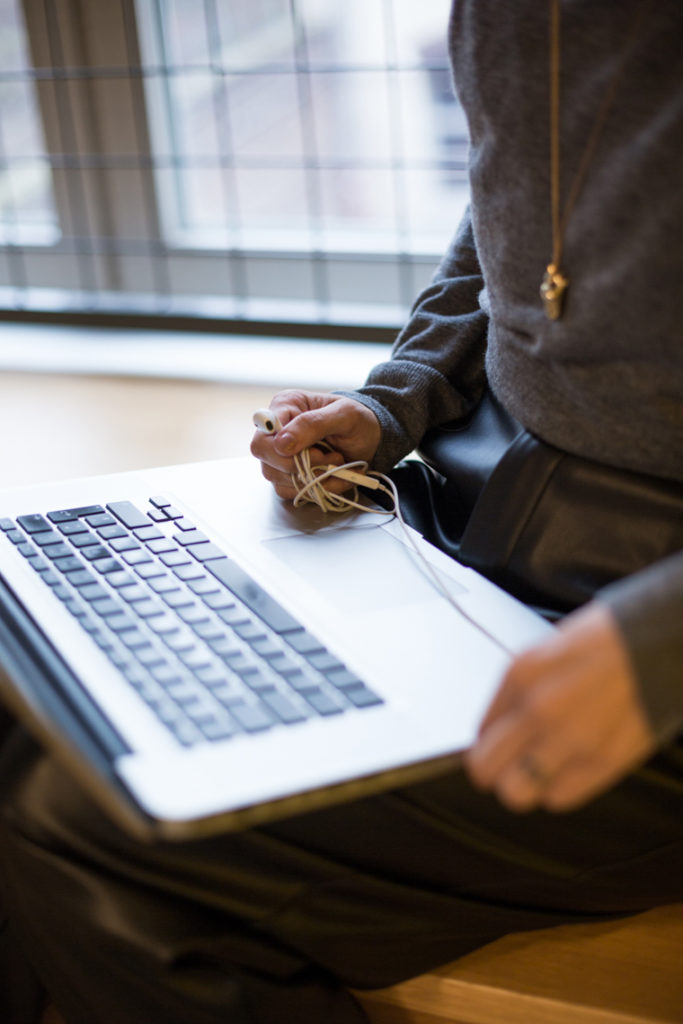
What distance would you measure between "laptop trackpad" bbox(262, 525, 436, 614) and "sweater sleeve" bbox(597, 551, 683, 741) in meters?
0.19

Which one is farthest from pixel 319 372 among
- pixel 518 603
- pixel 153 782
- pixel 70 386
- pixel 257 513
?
pixel 153 782

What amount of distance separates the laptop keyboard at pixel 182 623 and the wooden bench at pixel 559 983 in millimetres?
265

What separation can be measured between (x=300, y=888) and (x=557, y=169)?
0.46 m

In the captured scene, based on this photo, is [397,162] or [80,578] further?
[397,162]

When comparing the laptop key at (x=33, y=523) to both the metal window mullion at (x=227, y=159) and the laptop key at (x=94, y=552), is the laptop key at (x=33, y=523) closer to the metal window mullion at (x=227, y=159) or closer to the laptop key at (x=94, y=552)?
the laptop key at (x=94, y=552)

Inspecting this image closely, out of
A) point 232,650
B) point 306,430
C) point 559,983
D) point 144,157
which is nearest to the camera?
point 232,650

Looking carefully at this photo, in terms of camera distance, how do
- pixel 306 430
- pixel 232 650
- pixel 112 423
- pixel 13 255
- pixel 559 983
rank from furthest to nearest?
pixel 13 255 → pixel 112 423 → pixel 306 430 → pixel 559 983 → pixel 232 650

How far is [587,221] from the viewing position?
0.64m

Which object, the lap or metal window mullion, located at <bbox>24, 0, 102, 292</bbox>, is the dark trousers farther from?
metal window mullion, located at <bbox>24, 0, 102, 292</bbox>

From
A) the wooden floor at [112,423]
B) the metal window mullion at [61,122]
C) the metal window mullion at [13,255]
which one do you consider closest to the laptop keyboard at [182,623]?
the wooden floor at [112,423]

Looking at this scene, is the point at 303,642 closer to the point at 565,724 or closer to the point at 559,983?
the point at 565,724

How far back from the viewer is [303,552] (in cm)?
73

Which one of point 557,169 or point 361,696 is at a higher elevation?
point 557,169

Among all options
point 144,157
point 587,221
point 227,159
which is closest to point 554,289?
point 587,221
